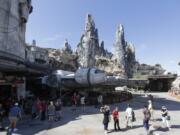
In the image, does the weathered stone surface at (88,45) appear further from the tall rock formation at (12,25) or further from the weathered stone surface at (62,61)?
the tall rock formation at (12,25)

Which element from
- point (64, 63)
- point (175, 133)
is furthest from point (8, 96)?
point (64, 63)

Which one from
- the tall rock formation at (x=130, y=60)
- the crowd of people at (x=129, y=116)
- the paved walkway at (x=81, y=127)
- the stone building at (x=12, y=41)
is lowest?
the paved walkway at (x=81, y=127)

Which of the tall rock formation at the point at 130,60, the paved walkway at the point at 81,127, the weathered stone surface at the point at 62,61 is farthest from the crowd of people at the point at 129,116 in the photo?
the tall rock formation at the point at 130,60

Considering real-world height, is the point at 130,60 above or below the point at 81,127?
above

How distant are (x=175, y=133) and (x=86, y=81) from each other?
17.7 meters

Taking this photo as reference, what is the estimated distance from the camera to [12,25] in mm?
41969

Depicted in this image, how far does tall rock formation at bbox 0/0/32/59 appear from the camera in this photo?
131ft

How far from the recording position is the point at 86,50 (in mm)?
147875

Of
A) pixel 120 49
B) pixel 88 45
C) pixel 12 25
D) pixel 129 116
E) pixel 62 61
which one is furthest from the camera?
pixel 88 45

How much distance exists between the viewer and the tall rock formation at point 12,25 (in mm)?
39875

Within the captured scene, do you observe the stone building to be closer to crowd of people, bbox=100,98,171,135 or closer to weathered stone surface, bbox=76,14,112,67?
crowd of people, bbox=100,98,171,135

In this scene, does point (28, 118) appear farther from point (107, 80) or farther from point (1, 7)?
point (1, 7)

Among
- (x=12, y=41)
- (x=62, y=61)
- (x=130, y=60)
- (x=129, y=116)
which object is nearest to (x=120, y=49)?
(x=130, y=60)

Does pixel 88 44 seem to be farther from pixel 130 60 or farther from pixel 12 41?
pixel 12 41
